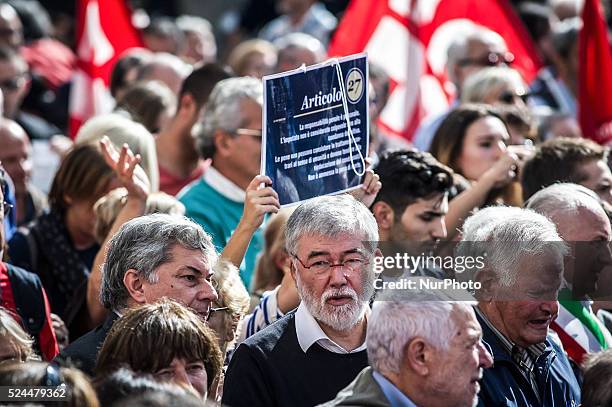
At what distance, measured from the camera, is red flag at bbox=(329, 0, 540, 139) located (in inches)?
390

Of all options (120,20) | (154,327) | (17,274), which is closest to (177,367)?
(154,327)

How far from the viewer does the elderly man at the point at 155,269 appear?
502cm

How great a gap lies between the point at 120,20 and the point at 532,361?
242 inches

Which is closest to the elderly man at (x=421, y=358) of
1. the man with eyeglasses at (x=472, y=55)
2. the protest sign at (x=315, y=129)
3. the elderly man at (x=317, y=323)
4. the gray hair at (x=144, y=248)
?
the elderly man at (x=317, y=323)

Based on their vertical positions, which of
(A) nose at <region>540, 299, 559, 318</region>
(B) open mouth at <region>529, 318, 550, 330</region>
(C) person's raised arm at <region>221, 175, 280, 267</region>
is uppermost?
(C) person's raised arm at <region>221, 175, 280, 267</region>

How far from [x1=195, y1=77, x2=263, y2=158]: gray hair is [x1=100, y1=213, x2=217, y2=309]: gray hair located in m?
1.79

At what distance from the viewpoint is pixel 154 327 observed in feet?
14.1

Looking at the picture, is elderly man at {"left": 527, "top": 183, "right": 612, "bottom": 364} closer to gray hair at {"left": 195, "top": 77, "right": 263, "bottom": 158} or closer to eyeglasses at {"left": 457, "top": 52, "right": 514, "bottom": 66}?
gray hair at {"left": 195, "top": 77, "right": 263, "bottom": 158}

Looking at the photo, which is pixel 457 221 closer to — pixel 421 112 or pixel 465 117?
pixel 465 117

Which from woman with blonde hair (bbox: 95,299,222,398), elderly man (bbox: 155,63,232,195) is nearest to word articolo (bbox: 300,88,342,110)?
woman with blonde hair (bbox: 95,299,222,398)

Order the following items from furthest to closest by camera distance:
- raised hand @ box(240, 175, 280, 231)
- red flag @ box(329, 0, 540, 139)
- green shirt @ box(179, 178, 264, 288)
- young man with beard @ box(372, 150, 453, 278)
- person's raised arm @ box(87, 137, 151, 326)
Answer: red flag @ box(329, 0, 540, 139) → green shirt @ box(179, 178, 264, 288) → young man with beard @ box(372, 150, 453, 278) → person's raised arm @ box(87, 137, 151, 326) → raised hand @ box(240, 175, 280, 231)

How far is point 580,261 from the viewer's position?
18.0ft

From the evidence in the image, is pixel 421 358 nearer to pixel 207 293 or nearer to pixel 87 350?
pixel 207 293

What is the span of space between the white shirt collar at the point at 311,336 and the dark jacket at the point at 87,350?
677mm
